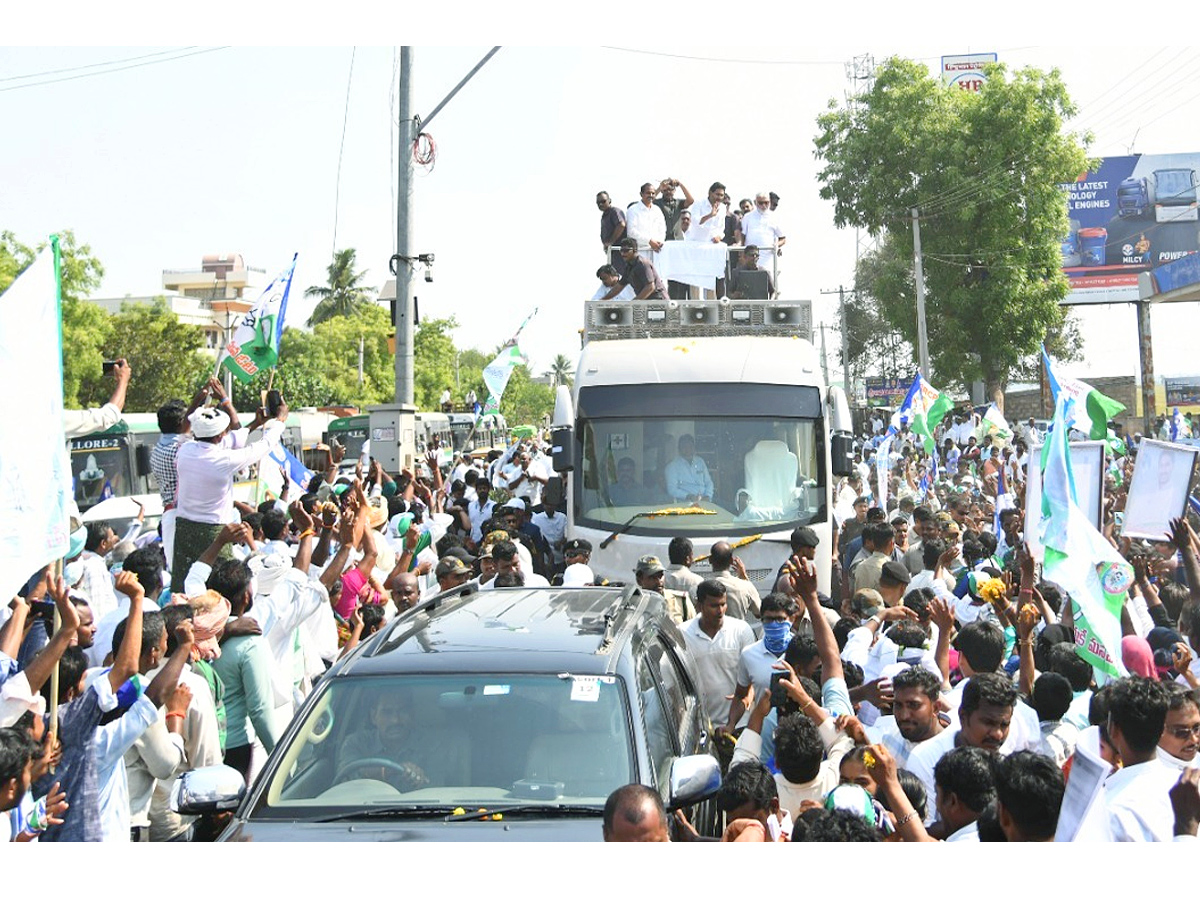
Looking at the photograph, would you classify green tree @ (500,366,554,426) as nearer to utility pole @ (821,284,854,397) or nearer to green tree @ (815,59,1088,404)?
utility pole @ (821,284,854,397)

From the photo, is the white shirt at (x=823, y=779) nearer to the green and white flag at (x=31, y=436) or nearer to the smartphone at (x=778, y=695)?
the smartphone at (x=778, y=695)

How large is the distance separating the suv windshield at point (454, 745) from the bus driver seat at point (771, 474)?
621 cm

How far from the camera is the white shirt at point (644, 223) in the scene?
14.5 m

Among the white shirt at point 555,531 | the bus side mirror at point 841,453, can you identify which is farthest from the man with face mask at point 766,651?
the white shirt at point 555,531

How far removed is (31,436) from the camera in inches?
176

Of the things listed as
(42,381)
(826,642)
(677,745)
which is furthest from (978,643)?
(42,381)

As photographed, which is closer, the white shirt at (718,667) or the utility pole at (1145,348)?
the white shirt at (718,667)

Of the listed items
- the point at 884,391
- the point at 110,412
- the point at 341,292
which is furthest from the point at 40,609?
the point at 341,292

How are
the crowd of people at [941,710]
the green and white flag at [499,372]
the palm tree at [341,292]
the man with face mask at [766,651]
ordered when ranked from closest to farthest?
the crowd of people at [941,710]
the man with face mask at [766,651]
the green and white flag at [499,372]
the palm tree at [341,292]

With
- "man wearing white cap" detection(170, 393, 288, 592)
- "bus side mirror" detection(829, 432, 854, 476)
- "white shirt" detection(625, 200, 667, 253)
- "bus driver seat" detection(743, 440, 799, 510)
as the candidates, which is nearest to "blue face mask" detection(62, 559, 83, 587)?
"man wearing white cap" detection(170, 393, 288, 592)

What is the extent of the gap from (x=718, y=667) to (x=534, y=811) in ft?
8.84

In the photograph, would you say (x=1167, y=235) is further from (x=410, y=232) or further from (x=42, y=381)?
(x=42, y=381)

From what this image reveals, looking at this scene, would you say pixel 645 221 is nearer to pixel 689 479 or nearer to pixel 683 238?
pixel 683 238

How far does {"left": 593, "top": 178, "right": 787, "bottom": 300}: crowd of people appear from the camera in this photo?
13852 millimetres
